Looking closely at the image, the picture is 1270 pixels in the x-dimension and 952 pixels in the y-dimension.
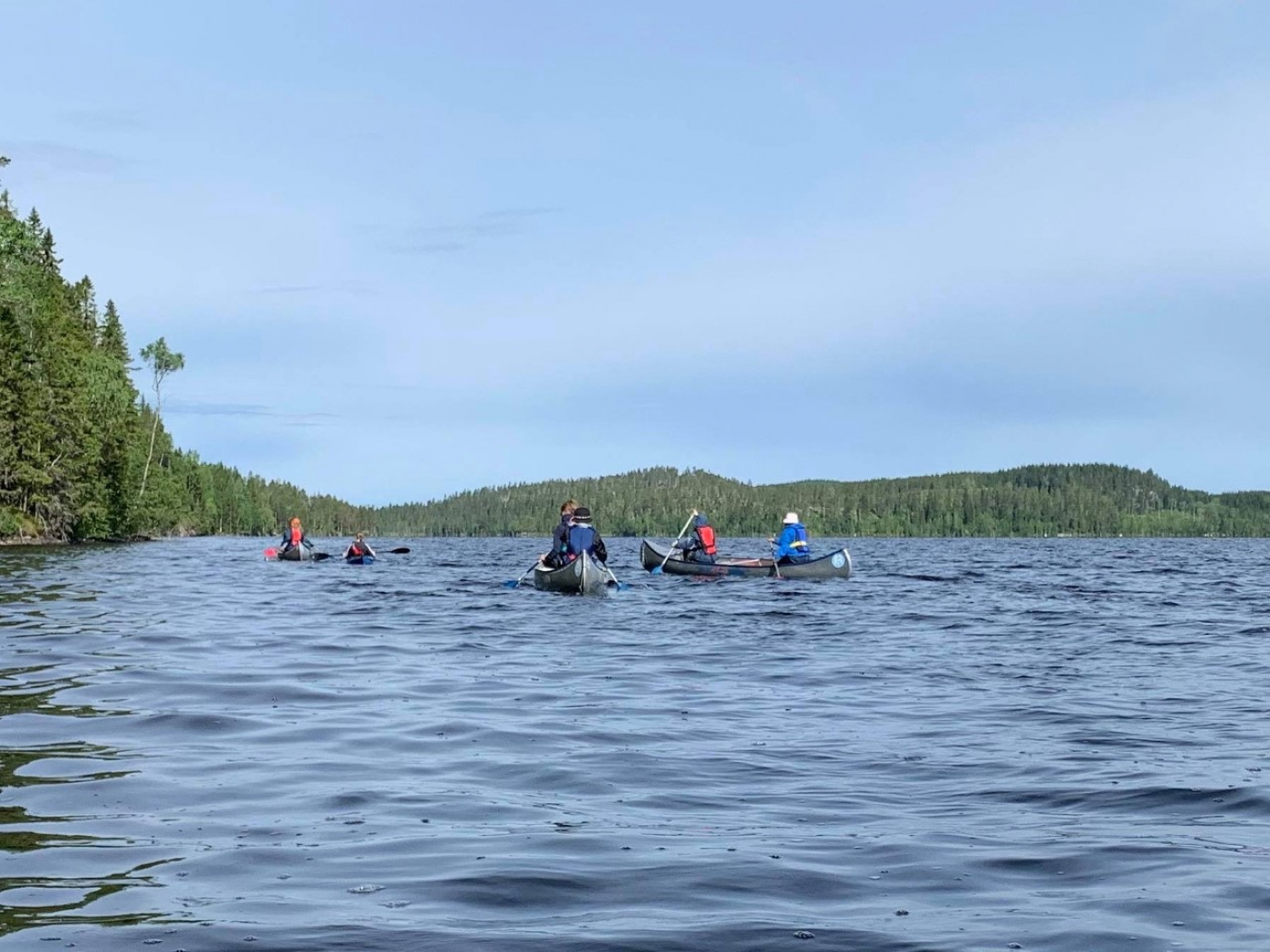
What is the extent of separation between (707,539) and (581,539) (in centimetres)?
1211

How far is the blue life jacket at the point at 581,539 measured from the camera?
3741 centimetres

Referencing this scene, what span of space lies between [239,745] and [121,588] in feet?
92.2

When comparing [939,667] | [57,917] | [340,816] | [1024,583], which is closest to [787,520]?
[1024,583]

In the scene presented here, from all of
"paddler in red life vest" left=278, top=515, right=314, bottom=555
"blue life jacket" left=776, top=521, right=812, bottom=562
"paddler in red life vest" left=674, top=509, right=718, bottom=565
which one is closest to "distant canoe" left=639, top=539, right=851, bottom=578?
"paddler in red life vest" left=674, top=509, right=718, bottom=565

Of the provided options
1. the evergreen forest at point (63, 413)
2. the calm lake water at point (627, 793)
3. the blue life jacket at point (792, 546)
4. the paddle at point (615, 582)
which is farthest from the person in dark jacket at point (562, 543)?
the evergreen forest at point (63, 413)

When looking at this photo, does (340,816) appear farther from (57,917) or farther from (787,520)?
(787,520)

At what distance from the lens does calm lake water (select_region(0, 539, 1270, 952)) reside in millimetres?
7238

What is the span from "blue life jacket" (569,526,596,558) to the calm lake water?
1190cm

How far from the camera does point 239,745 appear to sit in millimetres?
12867

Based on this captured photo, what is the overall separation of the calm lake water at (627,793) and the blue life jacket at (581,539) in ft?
39.0

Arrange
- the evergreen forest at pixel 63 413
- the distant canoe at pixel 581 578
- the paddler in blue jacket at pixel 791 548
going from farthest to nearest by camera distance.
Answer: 1. the evergreen forest at pixel 63 413
2. the paddler in blue jacket at pixel 791 548
3. the distant canoe at pixel 581 578

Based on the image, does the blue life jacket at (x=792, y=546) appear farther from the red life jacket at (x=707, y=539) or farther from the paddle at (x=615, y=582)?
the paddle at (x=615, y=582)

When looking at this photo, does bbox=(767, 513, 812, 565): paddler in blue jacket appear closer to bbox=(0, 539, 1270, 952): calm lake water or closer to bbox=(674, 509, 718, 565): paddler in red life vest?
bbox=(674, 509, 718, 565): paddler in red life vest

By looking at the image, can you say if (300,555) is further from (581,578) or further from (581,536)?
(581,536)
